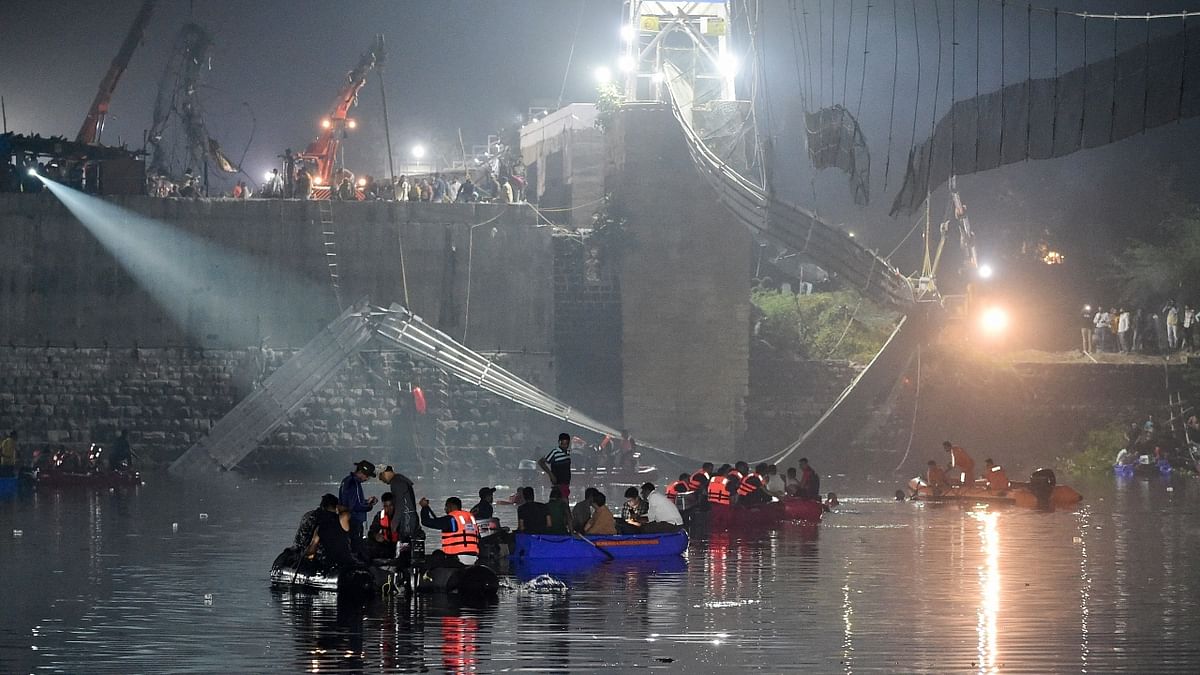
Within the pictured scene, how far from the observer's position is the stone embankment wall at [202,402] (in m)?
44.0

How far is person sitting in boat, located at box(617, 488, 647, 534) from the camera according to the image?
24.0 metres

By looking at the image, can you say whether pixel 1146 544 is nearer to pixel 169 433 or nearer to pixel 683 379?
pixel 683 379

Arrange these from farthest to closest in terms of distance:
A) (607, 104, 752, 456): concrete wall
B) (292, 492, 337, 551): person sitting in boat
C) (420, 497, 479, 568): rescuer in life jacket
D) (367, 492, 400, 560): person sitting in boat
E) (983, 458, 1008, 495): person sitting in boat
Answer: (607, 104, 752, 456): concrete wall
(983, 458, 1008, 495): person sitting in boat
(367, 492, 400, 560): person sitting in boat
(420, 497, 479, 568): rescuer in life jacket
(292, 492, 337, 551): person sitting in boat

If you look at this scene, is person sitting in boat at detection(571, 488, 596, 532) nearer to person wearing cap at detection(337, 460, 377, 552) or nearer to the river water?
the river water

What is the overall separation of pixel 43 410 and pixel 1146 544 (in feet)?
92.4

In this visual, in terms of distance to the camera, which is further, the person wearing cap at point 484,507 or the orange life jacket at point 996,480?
the orange life jacket at point 996,480

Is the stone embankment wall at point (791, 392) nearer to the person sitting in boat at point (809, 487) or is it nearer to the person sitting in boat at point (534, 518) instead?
the person sitting in boat at point (809, 487)

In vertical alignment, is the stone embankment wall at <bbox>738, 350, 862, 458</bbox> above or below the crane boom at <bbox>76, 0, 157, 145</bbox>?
below

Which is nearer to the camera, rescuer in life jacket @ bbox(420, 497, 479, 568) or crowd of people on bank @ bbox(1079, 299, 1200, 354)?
rescuer in life jacket @ bbox(420, 497, 479, 568)

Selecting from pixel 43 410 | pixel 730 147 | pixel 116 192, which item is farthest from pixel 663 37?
pixel 43 410

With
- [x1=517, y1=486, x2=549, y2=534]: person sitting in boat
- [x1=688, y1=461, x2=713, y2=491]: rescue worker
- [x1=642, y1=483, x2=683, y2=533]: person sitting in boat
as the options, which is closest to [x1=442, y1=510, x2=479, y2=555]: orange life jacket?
[x1=517, y1=486, x2=549, y2=534]: person sitting in boat

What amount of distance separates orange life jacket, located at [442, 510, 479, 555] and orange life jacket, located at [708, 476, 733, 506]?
9047 millimetres

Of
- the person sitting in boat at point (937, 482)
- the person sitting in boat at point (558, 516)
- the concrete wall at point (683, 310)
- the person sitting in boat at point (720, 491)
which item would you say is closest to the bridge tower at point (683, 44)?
the concrete wall at point (683, 310)

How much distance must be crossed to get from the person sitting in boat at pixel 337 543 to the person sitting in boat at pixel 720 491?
9.97 metres
